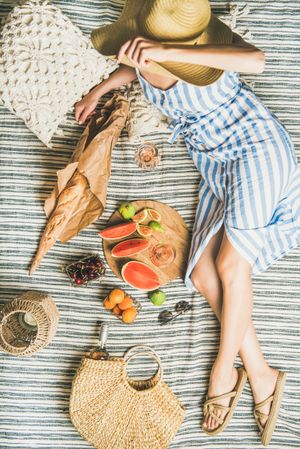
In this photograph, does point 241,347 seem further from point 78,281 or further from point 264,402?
point 78,281

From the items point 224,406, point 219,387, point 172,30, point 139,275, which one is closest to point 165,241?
point 139,275

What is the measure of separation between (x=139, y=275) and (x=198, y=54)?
3.71 feet

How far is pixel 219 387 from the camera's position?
2250mm

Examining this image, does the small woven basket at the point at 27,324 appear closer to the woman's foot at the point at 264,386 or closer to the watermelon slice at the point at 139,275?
the watermelon slice at the point at 139,275

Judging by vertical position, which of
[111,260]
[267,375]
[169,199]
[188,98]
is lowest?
[267,375]

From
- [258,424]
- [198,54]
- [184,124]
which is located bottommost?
[258,424]

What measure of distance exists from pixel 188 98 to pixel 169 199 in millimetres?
629

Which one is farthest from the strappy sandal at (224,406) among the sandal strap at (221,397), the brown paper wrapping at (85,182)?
the brown paper wrapping at (85,182)

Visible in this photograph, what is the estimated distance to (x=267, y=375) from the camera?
2277 mm

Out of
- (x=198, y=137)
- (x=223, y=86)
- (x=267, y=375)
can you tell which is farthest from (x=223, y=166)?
(x=267, y=375)

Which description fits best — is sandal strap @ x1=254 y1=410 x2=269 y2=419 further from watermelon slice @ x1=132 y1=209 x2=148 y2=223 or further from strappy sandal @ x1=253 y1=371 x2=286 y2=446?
watermelon slice @ x1=132 y1=209 x2=148 y2=223

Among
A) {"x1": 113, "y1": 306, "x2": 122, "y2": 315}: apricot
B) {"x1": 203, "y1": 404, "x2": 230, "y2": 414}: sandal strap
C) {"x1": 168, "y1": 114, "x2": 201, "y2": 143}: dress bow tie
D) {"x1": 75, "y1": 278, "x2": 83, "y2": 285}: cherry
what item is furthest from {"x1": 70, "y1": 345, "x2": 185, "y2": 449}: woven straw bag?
{"x1": 168, "y1": 114, "x2": 201, "y2": 143}: dress bow tie

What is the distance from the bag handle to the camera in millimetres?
2256

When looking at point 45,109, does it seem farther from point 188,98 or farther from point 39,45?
point 188,98
